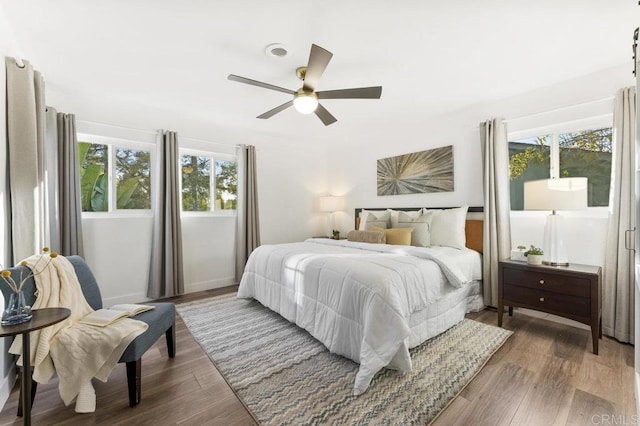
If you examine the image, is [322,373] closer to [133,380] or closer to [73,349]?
[133,380]

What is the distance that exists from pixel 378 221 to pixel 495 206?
134cm

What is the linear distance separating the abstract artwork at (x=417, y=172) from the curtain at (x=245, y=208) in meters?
2.06

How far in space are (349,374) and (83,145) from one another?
12.6 feet

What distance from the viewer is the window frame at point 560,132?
2611 mm

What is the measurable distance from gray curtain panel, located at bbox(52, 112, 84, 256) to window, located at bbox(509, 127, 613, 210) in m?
4.82

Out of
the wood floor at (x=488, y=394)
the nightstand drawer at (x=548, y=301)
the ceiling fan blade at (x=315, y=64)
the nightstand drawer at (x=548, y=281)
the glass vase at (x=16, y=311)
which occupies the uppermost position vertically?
the ceiling fan blade at (x=315, y=64)

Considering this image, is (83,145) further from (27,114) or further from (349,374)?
(349,374)

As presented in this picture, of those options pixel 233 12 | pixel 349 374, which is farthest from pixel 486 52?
pixel 349 374

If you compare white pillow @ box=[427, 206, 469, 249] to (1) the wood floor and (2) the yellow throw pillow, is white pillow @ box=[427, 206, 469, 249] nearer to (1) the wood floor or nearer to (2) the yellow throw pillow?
(2) the yellow throw pillow

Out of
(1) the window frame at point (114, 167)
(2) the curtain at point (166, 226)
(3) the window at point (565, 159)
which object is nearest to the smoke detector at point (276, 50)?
(2) the curtain at point (166, 226)

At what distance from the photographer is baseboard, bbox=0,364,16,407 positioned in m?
1.66

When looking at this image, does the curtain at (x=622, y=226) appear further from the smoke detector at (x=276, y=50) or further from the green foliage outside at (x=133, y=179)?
the green foliage outside at (x=133, y=179)

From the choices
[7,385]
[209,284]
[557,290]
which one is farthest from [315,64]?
[209,284]

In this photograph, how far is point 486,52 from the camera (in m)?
2.27
